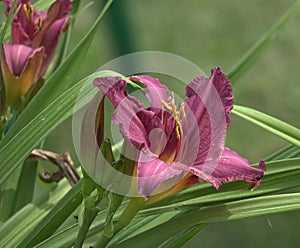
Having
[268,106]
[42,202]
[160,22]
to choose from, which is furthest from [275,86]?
[42,202]

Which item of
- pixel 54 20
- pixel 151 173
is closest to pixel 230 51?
pixel 54 20

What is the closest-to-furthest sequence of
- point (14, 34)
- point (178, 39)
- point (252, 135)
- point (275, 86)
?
1. point (14, 34)
2. point (252, 135)
3. point (275, 86)
4. point (178, 39)

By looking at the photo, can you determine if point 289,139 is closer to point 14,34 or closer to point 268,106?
point 14,34

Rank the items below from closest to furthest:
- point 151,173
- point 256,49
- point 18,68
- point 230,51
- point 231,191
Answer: point 151,173 → point 231,191 → point 18,68 → point 256,49 → point 230,51

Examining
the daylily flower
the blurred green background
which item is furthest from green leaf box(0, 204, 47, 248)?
the blurred green background

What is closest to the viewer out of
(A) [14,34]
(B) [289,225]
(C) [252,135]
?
(A) [14,34]

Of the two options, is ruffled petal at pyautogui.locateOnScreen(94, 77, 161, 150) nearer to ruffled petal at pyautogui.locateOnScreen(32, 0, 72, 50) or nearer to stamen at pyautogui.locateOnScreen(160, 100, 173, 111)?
stamen at pyautogui.locateOnScreen(160, 100, 173, 111)

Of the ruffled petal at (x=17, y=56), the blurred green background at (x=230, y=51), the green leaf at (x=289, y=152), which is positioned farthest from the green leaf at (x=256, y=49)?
the blurred green background at (x=230, y=51)

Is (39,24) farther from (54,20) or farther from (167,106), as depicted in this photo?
(167,106)
